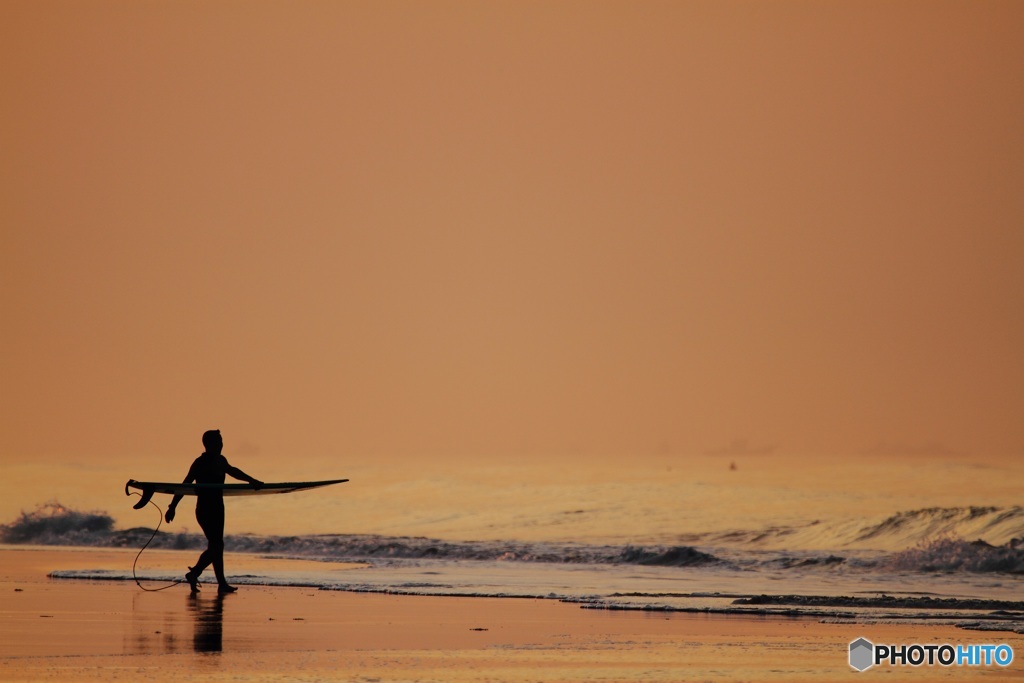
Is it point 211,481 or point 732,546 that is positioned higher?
point 211,481

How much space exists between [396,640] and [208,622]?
236 cm

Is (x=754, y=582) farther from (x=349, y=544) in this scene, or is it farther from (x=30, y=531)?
(x=30, y=531)

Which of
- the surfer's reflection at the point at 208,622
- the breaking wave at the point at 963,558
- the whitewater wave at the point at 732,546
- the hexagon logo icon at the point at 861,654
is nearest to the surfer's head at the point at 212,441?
the surfer's reflection at the point at 208,622

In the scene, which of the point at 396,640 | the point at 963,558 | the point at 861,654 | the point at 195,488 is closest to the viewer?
the point at 861,654

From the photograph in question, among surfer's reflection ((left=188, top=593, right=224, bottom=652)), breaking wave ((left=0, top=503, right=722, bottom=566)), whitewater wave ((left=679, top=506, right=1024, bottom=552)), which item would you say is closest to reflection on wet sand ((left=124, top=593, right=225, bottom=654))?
surfer's reflection ((left=188, top=593, right=224, bottom=652))

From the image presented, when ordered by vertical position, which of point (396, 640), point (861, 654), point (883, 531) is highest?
point (883, 531)

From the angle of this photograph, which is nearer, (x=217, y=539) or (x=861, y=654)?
(x=861, y=654)

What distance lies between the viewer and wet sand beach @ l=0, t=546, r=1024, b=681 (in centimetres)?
1191

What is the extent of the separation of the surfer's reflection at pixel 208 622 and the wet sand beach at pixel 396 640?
0.02 m

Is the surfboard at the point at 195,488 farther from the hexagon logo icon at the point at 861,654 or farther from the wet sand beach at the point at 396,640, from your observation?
the hexagon logo icon at the point at 861,654

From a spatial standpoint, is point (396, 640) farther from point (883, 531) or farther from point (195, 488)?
point (883, 531)

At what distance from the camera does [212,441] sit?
20.0 meters

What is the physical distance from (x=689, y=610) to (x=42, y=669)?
32.5 feet

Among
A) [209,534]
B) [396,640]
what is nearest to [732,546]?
[209,534]
